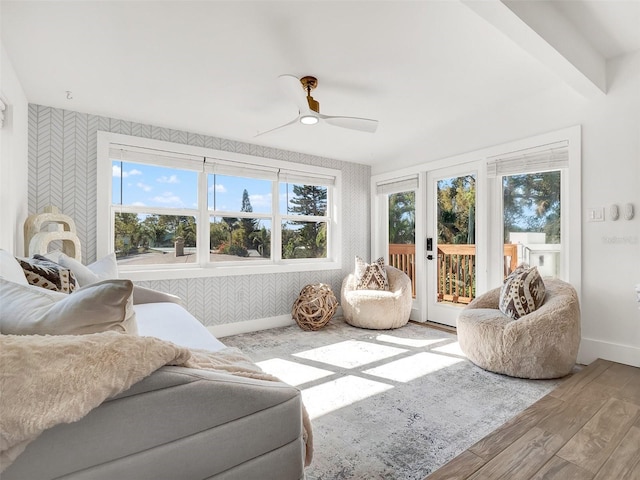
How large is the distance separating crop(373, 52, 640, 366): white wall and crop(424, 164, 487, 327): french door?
96cm

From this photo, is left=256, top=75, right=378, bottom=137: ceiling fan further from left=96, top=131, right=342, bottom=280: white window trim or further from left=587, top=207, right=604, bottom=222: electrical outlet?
left=587, top=207, right=604, bottom=222: electrical outlet

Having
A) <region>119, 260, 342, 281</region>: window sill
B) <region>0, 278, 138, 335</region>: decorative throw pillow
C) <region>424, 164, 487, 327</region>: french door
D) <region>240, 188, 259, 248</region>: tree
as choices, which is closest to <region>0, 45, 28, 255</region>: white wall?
<region>119, 260, 342, 281</region>: window sill

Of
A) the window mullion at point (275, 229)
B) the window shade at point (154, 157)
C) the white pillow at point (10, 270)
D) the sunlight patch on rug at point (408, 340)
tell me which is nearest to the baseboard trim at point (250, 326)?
the window mullion at point (275, 229)

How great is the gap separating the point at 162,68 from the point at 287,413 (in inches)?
101

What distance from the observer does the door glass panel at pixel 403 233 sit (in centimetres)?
458

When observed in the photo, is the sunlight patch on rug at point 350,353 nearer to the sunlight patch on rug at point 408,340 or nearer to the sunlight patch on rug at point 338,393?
the sunlight patch on rug at point 408,340

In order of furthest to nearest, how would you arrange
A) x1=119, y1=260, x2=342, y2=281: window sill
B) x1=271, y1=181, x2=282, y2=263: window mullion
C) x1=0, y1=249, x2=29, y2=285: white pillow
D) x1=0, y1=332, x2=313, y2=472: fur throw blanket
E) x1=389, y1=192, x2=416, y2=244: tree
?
x1=389, y1=192, x2=416, y2=244: tree
x1=271, y1=181, x2=282, y2=263: window mullion
x1=119, y1=260, x2=342, y2=281: window sill
x1=0, y1=249, x2=29, y2=285: white pillow
x1=0, y1=332, x2=313, y2=472: fur throw blanket

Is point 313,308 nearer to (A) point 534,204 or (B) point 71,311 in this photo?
(A) point 534,204

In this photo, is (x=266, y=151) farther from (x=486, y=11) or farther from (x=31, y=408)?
(x=31, y=408)

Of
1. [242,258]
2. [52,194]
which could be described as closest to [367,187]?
[242,258]

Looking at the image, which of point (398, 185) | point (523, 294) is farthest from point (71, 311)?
point (398, 185)

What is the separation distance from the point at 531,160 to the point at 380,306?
7.22 feet

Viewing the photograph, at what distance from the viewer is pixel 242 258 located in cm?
409

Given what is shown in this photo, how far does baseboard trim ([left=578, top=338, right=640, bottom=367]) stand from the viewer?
2658mm
